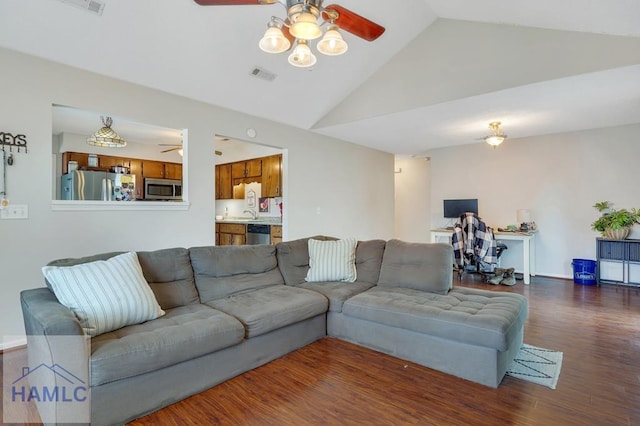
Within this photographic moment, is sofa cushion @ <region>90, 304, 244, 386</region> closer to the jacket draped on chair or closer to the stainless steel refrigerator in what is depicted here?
the stainless steel refrigerator

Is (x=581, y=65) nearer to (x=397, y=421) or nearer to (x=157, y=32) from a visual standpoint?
(x=397, y=421)

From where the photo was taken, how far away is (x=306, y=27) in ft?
6.35

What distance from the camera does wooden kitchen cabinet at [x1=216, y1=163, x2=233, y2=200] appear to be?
7082 millimetres

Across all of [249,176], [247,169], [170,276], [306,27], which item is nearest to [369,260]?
[170,276]

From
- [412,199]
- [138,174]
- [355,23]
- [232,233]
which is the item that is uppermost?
[355,23]

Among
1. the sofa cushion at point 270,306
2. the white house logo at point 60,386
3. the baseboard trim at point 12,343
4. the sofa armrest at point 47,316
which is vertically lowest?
the baseboard trim at point 12,343

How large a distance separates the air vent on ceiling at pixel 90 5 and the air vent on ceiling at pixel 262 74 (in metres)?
1.51

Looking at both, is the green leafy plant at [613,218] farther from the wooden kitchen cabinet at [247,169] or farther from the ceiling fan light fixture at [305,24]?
the wooden kitchen cabinet at [247,169]

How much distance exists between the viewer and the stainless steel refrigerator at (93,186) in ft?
15.5

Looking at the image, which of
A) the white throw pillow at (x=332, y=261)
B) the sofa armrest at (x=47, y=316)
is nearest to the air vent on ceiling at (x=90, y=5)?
the sofa armrest at (x=47, y=316)

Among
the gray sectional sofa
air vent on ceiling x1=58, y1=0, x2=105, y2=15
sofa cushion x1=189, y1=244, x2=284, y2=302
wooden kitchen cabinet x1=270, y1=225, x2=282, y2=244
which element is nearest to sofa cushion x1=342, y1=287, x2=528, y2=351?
the gray sectional sofa

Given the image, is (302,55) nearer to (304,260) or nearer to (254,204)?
(304,260)

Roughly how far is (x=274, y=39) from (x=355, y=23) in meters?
0.59

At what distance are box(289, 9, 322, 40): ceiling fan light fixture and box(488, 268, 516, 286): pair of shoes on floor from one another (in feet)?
15.5
